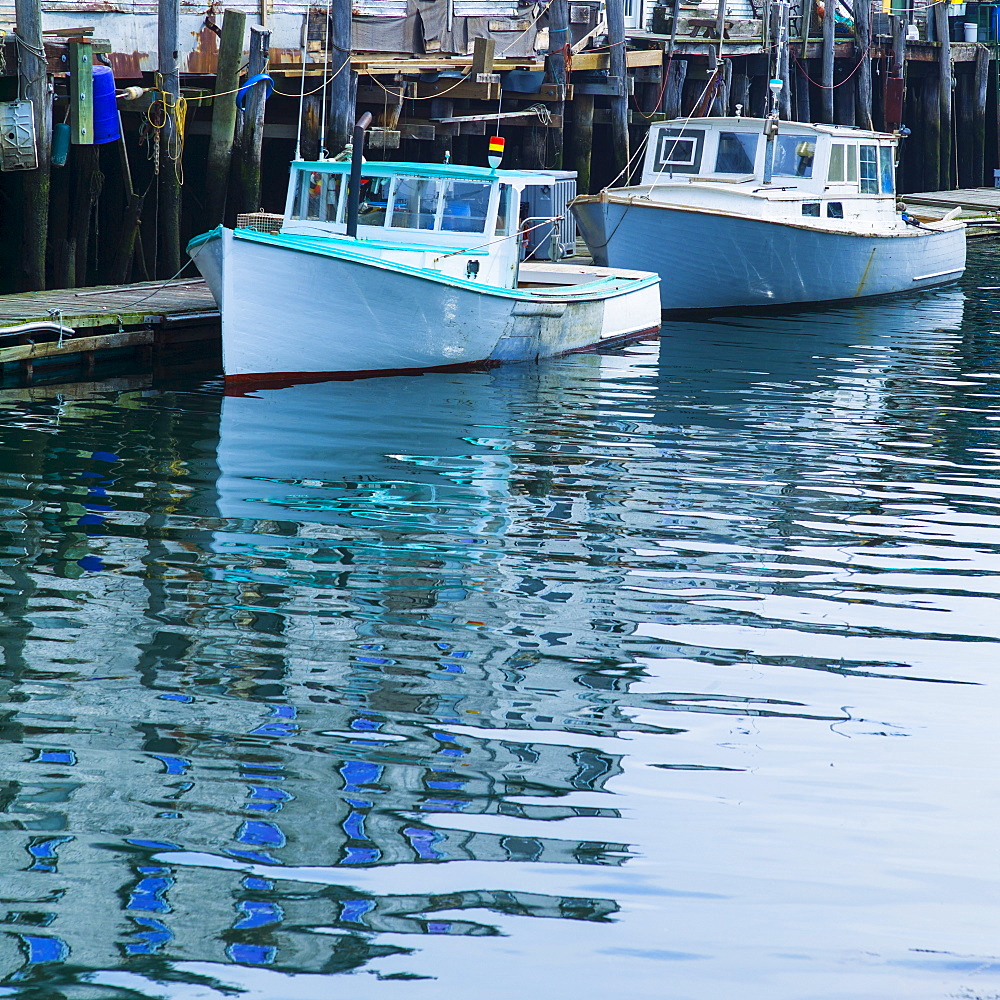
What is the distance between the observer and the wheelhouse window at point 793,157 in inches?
813

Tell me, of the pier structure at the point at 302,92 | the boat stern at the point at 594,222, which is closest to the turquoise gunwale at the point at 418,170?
the pier structure at the point at 302,92

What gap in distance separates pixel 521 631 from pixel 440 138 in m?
15.7

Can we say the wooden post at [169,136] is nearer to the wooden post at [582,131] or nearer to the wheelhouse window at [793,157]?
the wheelhouse window at [793,157]

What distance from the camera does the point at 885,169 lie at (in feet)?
72.9

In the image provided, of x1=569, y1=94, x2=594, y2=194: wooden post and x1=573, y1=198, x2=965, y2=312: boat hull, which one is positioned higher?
x1=569, y1=94, x2=594, y2=194: wooden post

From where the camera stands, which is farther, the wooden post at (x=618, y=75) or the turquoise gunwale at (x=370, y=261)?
the wooden post at (x=618, y=75)

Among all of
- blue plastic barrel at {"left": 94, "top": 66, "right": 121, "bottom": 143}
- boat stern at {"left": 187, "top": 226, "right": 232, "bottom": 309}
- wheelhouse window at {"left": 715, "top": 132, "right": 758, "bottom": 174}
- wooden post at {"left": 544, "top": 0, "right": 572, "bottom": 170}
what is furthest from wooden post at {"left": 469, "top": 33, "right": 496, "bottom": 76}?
boat stern at {"left": 187, "top": 226, "right": 232, "bottom": 309}

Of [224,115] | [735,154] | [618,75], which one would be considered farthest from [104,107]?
[618,75]

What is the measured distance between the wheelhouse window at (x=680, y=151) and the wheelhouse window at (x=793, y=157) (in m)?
1.11

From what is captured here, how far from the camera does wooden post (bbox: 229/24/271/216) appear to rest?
56.4 ft

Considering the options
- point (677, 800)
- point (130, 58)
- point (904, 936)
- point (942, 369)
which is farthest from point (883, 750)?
point (130, 58)

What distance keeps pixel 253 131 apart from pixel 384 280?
4656mm

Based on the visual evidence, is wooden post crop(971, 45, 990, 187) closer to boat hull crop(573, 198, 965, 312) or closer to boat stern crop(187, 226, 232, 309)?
boat hull crop(573, 198, 965, 312)

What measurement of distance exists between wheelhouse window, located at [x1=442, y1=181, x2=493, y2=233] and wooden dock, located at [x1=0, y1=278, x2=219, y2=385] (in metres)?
2.74
